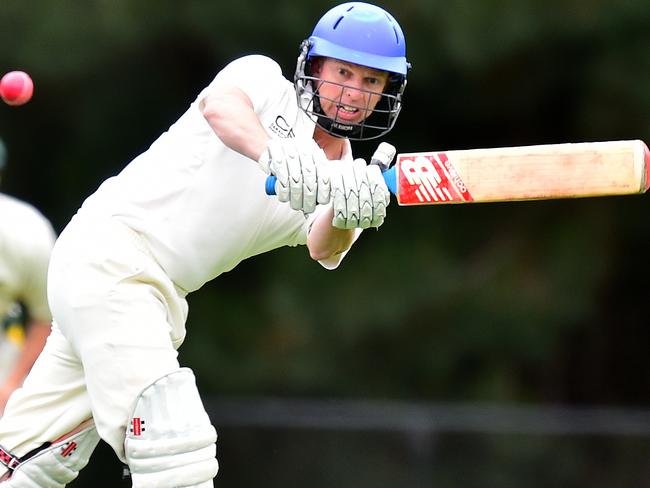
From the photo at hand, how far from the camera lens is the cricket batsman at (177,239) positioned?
3.64 metres

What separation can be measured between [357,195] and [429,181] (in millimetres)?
226

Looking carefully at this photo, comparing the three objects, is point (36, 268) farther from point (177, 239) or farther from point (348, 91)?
point (348, 91)

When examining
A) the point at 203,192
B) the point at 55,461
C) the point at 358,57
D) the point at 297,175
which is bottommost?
the point at 55,461

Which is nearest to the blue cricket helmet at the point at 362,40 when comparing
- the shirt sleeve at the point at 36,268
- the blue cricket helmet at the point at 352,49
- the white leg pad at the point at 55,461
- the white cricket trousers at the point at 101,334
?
the blue cricket helmet at the point at 352,49

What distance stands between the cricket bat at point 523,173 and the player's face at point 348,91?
13.0 inches

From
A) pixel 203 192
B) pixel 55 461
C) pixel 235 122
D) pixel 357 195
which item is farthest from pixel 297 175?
pixel 55 461

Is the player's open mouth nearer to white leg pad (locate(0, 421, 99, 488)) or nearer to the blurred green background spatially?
white leg pad (locate(0, 421, 99, 488))

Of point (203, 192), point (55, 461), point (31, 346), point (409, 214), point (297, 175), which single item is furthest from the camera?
point (409, 214)

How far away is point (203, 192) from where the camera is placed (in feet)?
12.7

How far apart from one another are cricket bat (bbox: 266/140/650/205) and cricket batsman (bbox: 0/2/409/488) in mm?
127

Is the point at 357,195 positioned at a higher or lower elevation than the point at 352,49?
lower

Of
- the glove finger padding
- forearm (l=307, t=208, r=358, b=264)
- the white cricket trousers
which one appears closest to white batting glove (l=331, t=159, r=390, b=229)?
the glove finger padding

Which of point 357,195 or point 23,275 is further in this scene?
point 23,275

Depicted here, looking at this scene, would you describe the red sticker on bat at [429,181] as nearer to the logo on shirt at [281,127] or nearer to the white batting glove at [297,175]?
the white batting glove at [297,175]
